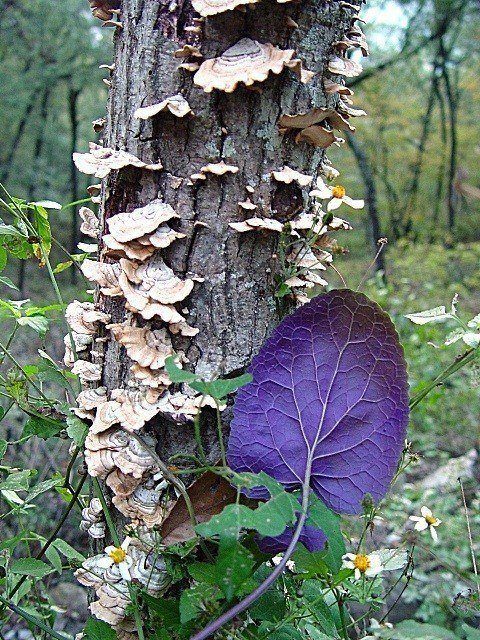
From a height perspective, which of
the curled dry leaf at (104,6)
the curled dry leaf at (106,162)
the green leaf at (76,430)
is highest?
the curled dry leaf at (104,6)

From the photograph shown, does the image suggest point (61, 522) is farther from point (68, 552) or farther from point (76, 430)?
point (76, 430)

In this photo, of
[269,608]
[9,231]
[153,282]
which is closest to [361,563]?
[269,608]

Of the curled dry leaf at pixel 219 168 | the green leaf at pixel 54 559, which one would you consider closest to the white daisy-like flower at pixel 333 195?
the curled dry leaf at pixel 219 168

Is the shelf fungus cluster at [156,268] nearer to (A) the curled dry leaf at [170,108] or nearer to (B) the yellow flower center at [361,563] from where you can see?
(A) the curled dry leaf at [170,108]

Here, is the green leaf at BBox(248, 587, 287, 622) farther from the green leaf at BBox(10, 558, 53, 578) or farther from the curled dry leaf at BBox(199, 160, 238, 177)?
the curled dry leaf at BBox(199, 160, 238, 177)

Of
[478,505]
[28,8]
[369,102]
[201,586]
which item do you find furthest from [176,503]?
[369,102]

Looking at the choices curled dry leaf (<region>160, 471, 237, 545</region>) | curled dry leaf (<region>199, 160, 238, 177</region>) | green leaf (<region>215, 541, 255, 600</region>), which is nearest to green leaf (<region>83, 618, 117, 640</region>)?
curled dry leaf (<region>160, 471, 237, 545</region>)
